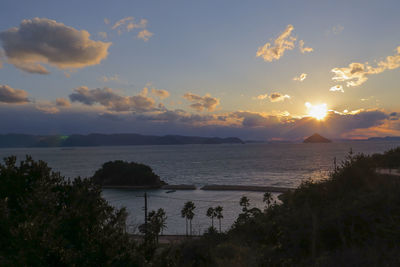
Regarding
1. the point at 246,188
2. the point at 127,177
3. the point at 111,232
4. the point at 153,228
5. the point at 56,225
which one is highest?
the point at 56,225

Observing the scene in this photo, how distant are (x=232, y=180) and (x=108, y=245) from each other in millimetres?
121874

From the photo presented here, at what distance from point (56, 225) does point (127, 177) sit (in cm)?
12743

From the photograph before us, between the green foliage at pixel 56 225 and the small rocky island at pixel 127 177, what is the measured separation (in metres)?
117

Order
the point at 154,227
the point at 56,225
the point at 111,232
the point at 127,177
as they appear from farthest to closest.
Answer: the point at 127,177 < the point at 154,227 < the point at 111,232 < the point at 56,225

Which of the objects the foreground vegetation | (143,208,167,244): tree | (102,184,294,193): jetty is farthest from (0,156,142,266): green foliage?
(102,184,294,193): jetty

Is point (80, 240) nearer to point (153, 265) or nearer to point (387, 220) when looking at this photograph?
point (153, 265)

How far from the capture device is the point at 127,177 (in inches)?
5015

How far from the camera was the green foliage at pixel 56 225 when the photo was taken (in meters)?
4.99

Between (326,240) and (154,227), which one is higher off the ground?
(154,227)

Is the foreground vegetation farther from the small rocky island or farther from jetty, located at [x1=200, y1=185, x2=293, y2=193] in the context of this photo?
the small rocky island

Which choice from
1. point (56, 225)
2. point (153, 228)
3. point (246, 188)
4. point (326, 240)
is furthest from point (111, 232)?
point (246, 188)

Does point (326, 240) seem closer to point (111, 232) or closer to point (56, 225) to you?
point (111, 232)

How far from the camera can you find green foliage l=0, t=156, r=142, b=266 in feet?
16.4

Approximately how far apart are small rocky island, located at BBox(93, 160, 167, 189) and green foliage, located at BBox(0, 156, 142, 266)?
116820 millimetres
